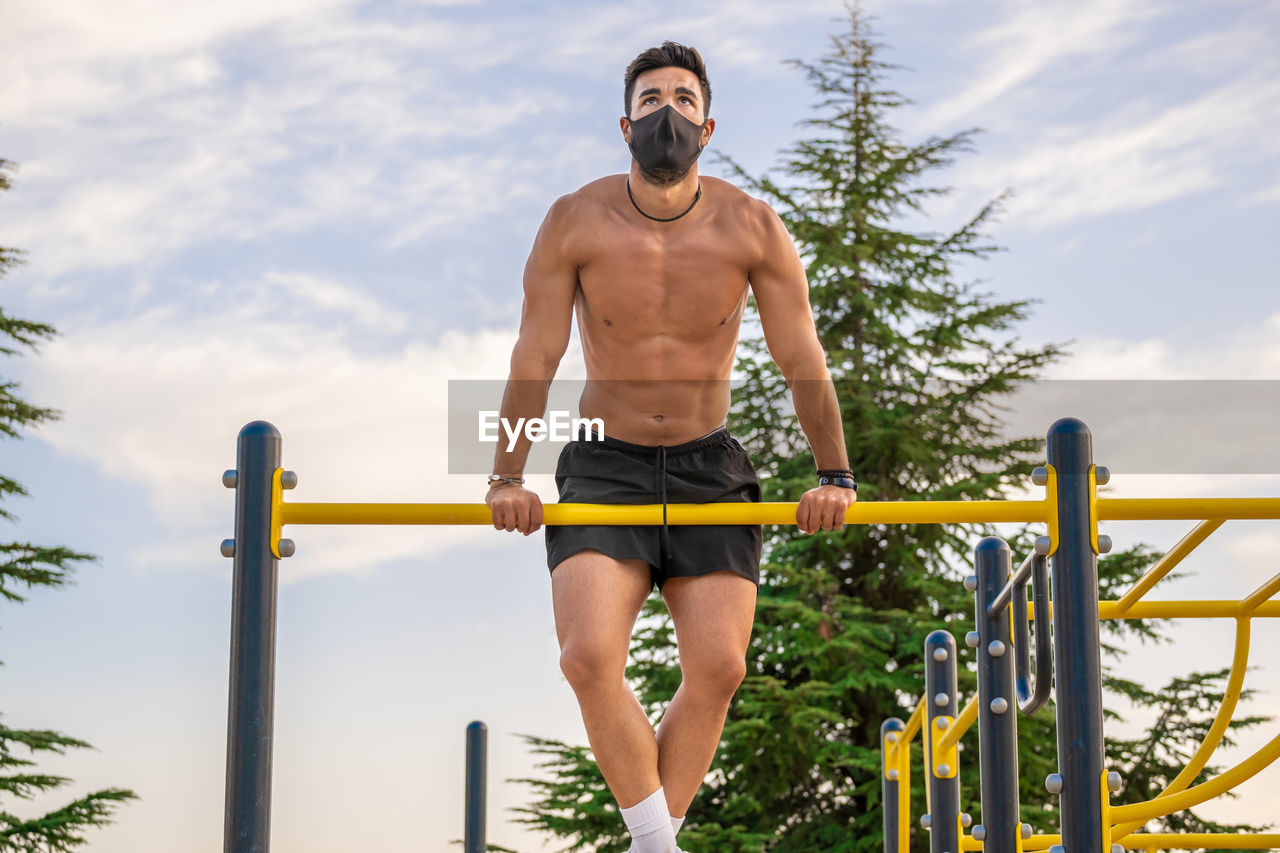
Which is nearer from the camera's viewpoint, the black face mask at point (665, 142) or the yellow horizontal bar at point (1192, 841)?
the black face mask at point (665, 142)

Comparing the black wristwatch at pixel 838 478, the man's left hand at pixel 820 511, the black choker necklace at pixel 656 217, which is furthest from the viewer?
the black choker necklace at pixel 656 217

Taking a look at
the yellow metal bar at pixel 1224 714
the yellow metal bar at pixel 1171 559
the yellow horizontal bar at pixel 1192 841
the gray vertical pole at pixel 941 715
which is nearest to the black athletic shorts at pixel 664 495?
the yellow metal bar at pixel 1171 559

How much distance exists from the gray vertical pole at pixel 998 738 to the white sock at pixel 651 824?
2.50 ft

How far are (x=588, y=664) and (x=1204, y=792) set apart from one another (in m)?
1.34

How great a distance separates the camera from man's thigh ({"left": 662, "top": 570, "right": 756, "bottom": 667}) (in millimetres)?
2727

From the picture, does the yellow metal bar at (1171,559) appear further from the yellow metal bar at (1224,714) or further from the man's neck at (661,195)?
the man's neck at (661,195)

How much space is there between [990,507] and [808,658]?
25.9ft

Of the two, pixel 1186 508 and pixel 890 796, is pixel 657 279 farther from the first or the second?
pixel 890 796

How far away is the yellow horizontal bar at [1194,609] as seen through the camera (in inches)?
121

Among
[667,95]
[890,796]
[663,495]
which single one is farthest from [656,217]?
[890,796]

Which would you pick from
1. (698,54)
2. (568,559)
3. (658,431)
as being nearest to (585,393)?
(658,431)

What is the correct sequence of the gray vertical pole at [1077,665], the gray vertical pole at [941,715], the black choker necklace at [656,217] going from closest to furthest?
1. the gray vertical pole at [1077,665]
2. the black choker necklace at [656,217]
3. the gray vertical pole at [941,715]

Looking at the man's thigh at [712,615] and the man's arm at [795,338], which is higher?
the man's arm at [795,338]

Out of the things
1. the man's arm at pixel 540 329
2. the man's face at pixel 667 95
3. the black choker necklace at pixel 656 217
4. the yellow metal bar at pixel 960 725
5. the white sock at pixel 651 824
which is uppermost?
the man's face at pixel 667 95
